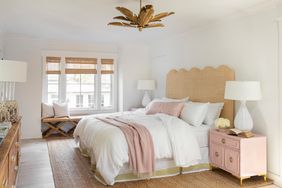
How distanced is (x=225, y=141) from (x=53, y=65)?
4809 mm

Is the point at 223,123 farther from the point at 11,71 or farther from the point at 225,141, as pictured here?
the point at 11,71

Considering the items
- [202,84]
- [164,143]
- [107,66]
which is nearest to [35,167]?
[164,143]

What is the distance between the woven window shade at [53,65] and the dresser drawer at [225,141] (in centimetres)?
448

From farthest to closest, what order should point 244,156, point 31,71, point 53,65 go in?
point 53,65 → point 31,71 → point 244,156

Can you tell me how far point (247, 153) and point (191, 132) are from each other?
2.74 ft

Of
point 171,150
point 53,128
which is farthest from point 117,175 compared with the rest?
point 53,128

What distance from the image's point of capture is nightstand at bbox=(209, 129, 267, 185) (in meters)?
3.25

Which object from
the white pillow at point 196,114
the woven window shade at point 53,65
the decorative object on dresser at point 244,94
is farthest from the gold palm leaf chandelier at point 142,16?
the woven window shade at point 53,65

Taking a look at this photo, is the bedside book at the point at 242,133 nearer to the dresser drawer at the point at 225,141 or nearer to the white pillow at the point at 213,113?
the dresser drawer at the point at 225,141

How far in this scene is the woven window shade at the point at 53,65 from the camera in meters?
6.38

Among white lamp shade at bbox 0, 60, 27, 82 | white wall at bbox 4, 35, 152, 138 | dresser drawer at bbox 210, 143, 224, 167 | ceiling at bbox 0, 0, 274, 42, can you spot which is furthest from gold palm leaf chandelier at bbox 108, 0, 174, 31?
white wall at bbox 4, 35, 152, 138

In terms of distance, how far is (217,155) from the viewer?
3699 mm

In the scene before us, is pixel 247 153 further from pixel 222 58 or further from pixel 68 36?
pixel 68 36

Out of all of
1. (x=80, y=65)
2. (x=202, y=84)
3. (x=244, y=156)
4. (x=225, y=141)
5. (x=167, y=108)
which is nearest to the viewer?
(x=244, y=156)
